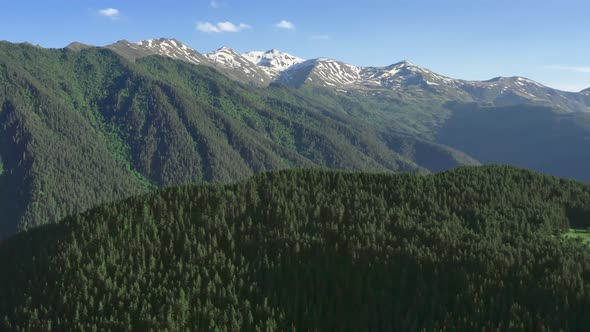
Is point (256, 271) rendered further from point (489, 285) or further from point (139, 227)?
point (489, 285)

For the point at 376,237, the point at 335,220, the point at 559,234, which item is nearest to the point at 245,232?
the point at 335,220

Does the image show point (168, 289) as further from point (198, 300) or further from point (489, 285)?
point (489, 285)

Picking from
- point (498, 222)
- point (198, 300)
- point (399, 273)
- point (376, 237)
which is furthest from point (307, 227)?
point (498, 222)

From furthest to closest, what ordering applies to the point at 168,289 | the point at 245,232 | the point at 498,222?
the point at 498,222 < the point at 245,232 < the point at 168,289

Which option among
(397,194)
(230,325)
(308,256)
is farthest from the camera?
(397,194)

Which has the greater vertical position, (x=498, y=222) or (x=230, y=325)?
(x=498, y=222)

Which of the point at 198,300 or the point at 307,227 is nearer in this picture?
the point at 198,300
